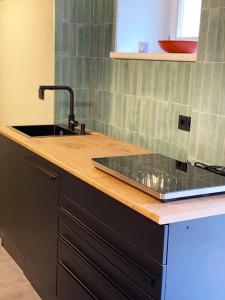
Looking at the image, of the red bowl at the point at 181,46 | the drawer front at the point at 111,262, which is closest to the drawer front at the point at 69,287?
the drawer front at the point at 111,262

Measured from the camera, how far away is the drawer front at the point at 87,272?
1.67 meters

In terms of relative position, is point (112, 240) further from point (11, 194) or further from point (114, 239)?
point (11, 194)

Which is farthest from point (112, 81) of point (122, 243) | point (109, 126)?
point (122, 243)

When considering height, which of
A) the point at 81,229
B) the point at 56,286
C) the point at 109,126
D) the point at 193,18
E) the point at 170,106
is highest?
the point at 193,18

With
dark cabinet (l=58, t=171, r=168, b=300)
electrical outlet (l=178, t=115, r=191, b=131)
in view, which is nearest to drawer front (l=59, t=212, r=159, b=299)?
dark cabinet (l=58, t=171, r=168, b=300)

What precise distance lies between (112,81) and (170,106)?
665 millimetres

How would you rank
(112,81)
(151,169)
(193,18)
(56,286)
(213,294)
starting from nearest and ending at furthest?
(213,294) → (151,169) → (56,286) → (193,18) → (112,81)

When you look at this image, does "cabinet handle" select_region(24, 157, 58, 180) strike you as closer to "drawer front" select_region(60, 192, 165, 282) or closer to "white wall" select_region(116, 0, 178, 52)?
"drawer front" select_region(60, 192, 165, 282)

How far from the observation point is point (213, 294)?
153 centimetres

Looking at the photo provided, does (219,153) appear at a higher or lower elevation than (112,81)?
lower

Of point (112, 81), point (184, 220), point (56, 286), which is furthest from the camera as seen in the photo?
point (112, 81)

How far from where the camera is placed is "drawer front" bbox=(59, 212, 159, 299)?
56.9 inches

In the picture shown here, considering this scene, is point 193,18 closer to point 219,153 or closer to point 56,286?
point 219,153

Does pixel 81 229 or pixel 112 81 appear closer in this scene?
pixel 81 229
